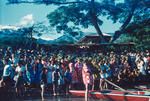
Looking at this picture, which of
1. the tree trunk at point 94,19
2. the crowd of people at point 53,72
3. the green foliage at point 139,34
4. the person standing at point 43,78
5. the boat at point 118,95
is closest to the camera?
the boat at point 118,95

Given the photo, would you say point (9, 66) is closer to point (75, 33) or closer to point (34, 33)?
point (34, 33)

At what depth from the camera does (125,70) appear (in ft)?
68.6

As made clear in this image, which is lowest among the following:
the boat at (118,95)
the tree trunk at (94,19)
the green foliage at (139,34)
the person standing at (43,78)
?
the boat at (118,95)

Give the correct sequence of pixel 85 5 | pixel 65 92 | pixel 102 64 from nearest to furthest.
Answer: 1. pixel 65 92
2. pixel 102 64
3. pixel 85 5

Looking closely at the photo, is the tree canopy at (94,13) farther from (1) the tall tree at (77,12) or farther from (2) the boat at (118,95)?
(2) the boat at (118,95)

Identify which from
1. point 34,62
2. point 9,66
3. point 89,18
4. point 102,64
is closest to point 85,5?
point 89,18

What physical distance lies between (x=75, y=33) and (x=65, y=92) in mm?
12286

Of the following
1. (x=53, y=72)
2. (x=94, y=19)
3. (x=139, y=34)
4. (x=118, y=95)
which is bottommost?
(x=118, y=95)

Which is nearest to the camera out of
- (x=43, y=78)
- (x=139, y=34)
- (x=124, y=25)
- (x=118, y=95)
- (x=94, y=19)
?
(x=118, y=95)

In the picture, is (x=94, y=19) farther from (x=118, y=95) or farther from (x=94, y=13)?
(x=118, y=95)

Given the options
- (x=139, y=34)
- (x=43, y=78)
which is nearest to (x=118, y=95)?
(x=43, y=78)

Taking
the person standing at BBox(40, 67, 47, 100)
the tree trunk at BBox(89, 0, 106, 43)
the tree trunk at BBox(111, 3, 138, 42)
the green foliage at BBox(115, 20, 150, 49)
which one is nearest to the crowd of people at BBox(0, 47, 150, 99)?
the person standing at BBox(40, 67, 47, 100)

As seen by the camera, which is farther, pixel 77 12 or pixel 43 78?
pixel 77 12

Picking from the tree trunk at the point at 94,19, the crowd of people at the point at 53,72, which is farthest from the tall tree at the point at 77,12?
the crowd of people at the point at 53,72
